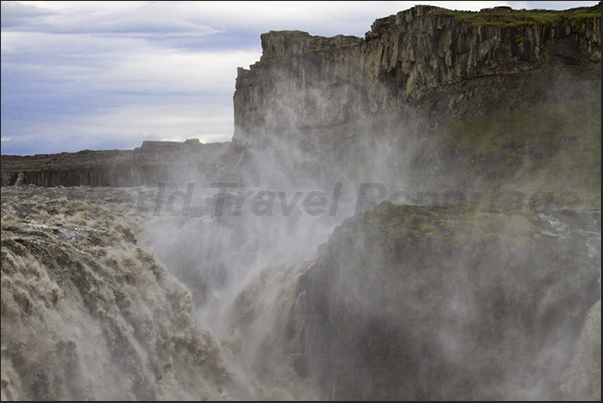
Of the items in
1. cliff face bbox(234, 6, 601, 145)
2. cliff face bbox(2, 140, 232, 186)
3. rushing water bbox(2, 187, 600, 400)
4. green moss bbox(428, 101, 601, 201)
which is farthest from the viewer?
cliff face bbox(2, 140, 232, 186)

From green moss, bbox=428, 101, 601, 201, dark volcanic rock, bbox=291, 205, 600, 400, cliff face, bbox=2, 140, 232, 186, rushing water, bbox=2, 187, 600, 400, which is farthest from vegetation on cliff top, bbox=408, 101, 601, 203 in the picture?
cliff face, bbox=2, 140, 232, 186

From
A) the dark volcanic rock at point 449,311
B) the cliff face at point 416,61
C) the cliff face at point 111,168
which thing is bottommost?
the dark volcanic rock at point 449,311

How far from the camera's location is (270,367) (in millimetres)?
43938

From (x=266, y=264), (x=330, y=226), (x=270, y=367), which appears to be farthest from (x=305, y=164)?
(x=270, y=367)

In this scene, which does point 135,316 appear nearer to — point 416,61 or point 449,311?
point 449,311

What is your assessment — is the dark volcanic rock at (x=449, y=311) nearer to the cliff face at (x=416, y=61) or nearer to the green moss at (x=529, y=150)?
the green moss at (x=529, y=150)

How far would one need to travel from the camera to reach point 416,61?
10750cm

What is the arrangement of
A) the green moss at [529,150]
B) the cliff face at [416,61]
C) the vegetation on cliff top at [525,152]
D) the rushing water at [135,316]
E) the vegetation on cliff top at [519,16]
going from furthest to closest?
the vegetation on cliff top at [519,16] → the cliff face at [416,61] → the vegetation on cliff top at [525,152] → the green moss at [529,150] → the rushing water at [135,316]

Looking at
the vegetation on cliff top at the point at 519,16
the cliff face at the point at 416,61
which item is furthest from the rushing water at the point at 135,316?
the vegetation on cliff top at the point at 519,16

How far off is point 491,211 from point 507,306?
1530 cm

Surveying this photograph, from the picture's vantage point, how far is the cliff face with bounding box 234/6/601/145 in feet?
294

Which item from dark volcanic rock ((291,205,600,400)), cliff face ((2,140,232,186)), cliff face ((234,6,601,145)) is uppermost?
cliff face ((234,6,601,145))

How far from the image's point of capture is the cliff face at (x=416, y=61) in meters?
89.7

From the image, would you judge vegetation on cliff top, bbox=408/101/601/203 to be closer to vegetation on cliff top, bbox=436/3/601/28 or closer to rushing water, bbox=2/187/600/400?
vegetation on cliff top, bbox=436/3/601/28
